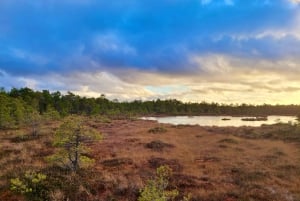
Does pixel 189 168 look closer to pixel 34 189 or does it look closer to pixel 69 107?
pixel 34 189

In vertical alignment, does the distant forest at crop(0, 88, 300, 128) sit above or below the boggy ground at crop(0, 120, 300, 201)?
above

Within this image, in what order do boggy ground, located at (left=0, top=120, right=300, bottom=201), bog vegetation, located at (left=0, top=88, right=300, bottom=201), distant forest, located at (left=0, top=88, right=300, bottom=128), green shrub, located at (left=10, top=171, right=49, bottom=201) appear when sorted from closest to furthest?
green shrub, located at (left=10, top=171, right=49, bottom=201)
bog vegetation, located at (left=0, top=88, right=300, bottom=201)
boggy ground, located at (left=0, top=120, right=300, bottom=201)
distant forest, located at (left=0, top=88, right=300, bottom=128)

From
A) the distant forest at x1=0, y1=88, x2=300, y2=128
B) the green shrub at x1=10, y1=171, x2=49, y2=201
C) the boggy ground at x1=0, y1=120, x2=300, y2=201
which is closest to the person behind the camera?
the green shrub at x1=10, y1=171, x2=49, y2=201

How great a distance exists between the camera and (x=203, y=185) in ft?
52.2

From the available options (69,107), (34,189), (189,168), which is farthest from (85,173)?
(69,107)

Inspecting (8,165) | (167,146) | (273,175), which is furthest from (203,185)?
(167,146)

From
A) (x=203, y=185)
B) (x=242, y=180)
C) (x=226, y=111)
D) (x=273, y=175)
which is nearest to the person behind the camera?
(x=203, y=185)

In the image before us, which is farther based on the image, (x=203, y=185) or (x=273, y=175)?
(x=273, y=175)

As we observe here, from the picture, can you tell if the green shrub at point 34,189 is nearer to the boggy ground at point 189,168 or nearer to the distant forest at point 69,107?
the boggy ground at point 189,168

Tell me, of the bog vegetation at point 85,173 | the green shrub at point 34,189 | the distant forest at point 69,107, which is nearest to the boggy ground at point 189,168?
the bog vegetation at point 85,173

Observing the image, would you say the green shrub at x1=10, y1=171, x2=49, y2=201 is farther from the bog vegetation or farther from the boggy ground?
the boggy ground

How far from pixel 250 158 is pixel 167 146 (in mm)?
8298

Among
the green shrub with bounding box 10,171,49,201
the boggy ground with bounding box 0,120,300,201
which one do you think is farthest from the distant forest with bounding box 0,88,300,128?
the green shrub with bounding box 10,171,49,201

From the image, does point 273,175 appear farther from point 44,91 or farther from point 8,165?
point 44,91
